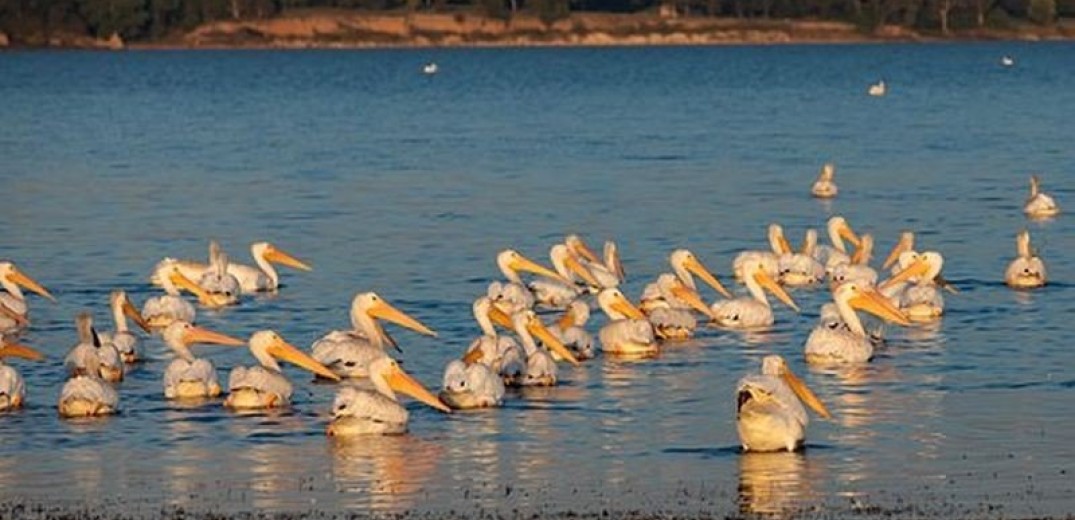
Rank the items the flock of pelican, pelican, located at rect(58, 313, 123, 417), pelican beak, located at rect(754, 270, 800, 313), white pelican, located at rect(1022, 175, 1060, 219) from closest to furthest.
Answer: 1. the flock of pelican
2. pelican, located at rect(58, 313, 123, 417)
3. pelican beak, located at rect(754, 270, 800, 313)
4. white pelican, located at rect(1022, 175, 1060, 219)

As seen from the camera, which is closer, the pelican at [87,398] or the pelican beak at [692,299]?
the pelican at [87,398]

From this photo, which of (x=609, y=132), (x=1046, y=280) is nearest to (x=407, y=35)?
(x=609, y=132)

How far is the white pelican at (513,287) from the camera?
24703 millimetres

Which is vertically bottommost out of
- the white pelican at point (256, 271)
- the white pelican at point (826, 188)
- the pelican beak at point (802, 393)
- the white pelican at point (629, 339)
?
the white pelican at point (826, 188)

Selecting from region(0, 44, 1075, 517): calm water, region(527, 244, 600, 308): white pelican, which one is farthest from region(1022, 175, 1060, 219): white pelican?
region(527, 244, 600, 308): white pelican

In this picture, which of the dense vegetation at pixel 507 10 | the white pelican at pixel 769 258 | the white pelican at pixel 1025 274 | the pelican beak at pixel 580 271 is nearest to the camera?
the white pelican at pixel 769 258

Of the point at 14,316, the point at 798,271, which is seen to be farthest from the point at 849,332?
the point at 14,316

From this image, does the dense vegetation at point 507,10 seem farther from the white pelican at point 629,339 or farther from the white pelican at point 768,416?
the white pelican at point 768,416

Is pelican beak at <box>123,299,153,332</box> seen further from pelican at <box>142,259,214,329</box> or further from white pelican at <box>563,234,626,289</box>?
white pelican at <box>563,234,626,289</box>

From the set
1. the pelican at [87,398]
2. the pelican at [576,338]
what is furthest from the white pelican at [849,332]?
the pelican at [87,398]

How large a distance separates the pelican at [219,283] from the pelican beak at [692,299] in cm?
444

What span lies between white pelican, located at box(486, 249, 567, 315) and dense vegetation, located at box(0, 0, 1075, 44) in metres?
115

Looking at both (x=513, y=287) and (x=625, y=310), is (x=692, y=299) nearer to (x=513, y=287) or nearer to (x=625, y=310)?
(x=625, y=310)

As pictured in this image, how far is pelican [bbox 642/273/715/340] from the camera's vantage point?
23.1 m
